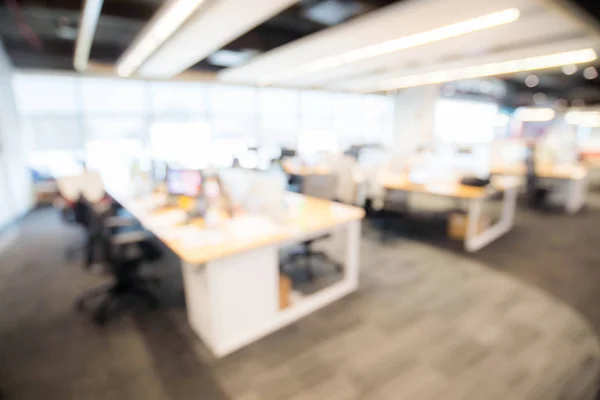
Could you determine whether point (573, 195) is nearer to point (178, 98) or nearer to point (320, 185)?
point (320, 185)

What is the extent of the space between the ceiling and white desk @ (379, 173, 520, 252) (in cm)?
201

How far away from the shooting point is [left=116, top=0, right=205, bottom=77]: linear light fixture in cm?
299

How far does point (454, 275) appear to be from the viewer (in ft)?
11.2

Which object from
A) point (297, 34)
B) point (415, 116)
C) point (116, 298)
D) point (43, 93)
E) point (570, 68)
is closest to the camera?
point (116, 298)

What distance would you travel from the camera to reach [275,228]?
250 cm

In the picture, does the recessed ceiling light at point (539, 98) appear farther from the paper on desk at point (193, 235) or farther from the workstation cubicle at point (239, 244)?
the paper on desk at point (193, 235)

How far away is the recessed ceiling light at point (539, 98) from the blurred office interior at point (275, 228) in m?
4.81

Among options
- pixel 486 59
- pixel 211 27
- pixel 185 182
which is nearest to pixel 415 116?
pixel 486 59

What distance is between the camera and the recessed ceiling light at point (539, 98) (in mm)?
12241

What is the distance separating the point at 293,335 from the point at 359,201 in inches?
113

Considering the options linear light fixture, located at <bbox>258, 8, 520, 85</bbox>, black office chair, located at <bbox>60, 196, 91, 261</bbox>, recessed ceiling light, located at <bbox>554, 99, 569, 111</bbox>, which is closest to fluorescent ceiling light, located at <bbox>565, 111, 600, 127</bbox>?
recessed ceiling light, located at <bbox>554, 99, 569, 111</bbox>

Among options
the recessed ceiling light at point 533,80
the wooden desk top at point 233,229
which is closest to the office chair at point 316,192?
the wooden desk top at point 233,229

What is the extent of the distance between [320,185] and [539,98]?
46.0 feet

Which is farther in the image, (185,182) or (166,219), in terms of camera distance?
(185,182)
